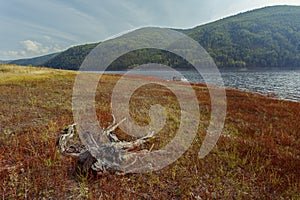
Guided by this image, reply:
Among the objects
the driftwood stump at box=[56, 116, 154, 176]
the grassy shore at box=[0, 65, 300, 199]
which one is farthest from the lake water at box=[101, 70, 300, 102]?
the driftwood stump at box=[56, 116, 154, 176]

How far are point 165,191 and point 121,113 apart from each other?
23.7ft

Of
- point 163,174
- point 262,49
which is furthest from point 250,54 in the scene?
point 163,174

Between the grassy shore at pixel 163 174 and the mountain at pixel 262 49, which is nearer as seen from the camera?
the grassy shore at pixel 163 174

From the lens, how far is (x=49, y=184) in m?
4.10

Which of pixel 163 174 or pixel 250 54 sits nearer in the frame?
pixel 163 174

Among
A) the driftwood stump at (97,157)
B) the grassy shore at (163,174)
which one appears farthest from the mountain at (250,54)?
the driftwood stump at (97,157)

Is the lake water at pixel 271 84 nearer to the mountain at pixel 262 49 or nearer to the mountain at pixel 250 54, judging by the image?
the mountain at pixel 262 49

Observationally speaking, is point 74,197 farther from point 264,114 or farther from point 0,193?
Answer: point 264,114

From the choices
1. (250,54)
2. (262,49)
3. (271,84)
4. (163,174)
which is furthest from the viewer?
(262,49)

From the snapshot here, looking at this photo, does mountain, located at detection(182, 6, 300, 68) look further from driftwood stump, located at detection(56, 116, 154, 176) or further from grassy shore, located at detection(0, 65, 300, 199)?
driftwood stump, located at detection(56, 116, 154, 176)

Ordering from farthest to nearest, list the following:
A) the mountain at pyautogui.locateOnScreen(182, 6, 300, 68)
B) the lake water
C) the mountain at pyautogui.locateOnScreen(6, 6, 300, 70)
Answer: the mountain at pyautogui.locateOnScreen(6, 6, 300, 70) < the mountain at pyautogui.locateOnScreen(182, 6, 300, 68) < the lake water

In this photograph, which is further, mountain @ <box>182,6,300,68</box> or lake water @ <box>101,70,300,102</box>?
mountain @ <box>182,6,300,68</box>

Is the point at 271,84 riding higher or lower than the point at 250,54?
lower

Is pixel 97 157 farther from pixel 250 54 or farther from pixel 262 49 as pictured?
pixel 262 49
